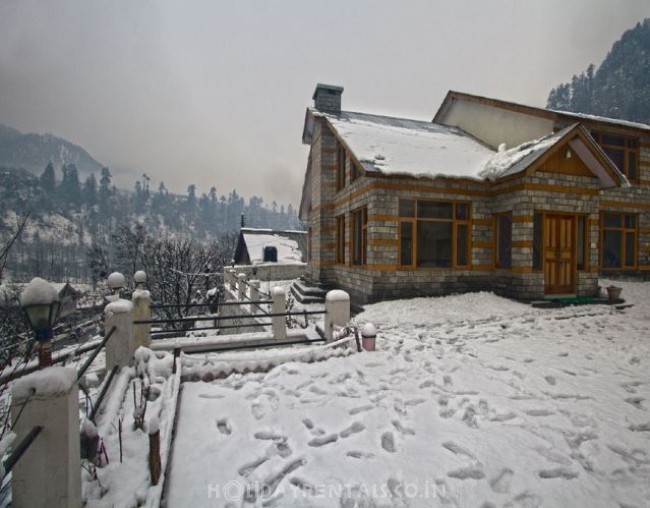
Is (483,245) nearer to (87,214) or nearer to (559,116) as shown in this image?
(559,116)

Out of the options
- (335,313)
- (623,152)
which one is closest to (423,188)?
(335,313)

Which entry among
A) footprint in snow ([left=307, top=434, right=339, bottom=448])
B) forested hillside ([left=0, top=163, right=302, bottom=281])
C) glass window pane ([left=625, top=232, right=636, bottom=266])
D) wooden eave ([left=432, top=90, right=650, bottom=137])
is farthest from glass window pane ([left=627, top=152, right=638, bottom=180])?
forested hillside ([left=0, top=163, right=302, bottom=281])

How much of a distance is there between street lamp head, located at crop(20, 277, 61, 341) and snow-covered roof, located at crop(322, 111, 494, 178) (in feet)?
28.3

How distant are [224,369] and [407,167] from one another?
337 inches

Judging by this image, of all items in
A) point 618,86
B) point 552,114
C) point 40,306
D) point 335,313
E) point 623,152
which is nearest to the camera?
point 40,306

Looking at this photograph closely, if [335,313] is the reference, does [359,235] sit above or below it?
above

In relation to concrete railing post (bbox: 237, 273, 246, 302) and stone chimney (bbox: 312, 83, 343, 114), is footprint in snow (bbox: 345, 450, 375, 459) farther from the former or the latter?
stone chimney (bbox: 312, 83, 343, 114)

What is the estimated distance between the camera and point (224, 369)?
5422 millimetres

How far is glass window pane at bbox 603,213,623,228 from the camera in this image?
14445 millimetres

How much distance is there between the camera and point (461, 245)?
452 inches

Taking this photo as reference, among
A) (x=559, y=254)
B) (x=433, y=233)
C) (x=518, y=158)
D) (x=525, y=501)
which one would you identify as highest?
(x=518, y=158)

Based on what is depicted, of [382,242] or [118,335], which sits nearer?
[118,335]

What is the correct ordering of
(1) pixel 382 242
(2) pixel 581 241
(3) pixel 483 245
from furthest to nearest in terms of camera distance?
(3) pixel 483 245 → (2) pixel 581 241 → (1) pixel 382 242

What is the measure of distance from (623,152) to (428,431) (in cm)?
1840
